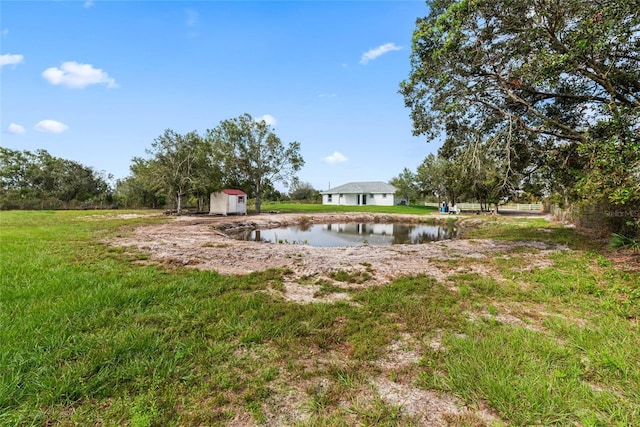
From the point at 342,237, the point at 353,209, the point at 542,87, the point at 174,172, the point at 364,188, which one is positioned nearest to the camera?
the point at 542,87

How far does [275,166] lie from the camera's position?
2727 cm

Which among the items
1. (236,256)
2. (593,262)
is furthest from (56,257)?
(593,262)

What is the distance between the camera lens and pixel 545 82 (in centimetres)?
605

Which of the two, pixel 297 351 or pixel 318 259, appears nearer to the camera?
pixel 297 351

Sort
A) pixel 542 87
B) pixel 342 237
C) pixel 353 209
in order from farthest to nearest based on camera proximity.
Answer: pixel 353 209, pixel 342 237, pixel 542 87

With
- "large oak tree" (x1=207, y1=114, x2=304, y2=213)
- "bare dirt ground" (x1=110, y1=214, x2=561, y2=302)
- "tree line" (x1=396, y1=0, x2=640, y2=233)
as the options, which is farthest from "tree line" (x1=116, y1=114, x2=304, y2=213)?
"tree line" (x1=396, y1=0, x2=640, y2=233)

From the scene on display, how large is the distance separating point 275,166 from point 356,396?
2634 cm

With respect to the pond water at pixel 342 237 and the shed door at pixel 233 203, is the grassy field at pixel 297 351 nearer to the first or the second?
the pond water at pixel 342 237

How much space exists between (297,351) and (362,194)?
→ 4272 cm

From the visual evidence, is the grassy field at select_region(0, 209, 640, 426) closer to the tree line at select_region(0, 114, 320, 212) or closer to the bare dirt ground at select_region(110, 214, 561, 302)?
the bare dirt ground at select_region(110, 214, 561, 302)

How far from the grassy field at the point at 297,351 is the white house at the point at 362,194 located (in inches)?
1546

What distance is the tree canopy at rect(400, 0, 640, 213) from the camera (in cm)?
494

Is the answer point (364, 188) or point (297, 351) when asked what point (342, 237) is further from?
point (364, 188)

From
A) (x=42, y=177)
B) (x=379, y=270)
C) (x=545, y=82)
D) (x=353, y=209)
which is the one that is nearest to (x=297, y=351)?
(x=379, y=270)
